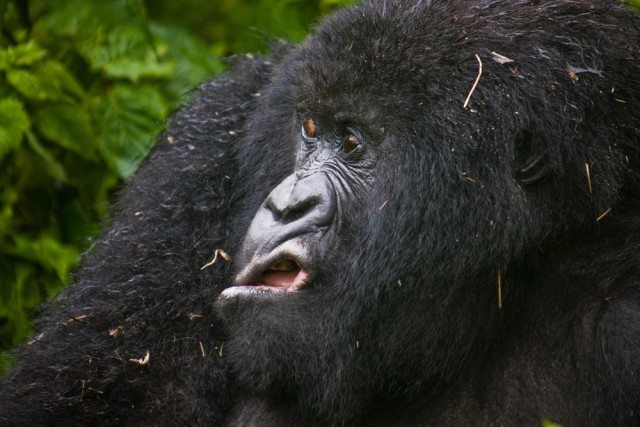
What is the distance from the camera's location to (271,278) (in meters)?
3.78

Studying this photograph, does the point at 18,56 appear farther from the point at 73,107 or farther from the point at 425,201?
the point at 425,201

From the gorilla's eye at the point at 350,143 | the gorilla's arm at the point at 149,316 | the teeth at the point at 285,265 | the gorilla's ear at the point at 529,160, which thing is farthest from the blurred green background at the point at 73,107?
the gorilla's ear at the point at 529,160

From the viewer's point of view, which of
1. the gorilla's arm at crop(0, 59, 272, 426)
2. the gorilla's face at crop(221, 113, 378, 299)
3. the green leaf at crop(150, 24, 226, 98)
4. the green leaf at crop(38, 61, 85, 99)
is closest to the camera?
the gorilla's face at crop(221, 113, 378, 299)

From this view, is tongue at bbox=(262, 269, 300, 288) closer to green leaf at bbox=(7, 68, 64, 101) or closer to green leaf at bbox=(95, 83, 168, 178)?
green leaf at bbox=(95, 83, 168, 178)

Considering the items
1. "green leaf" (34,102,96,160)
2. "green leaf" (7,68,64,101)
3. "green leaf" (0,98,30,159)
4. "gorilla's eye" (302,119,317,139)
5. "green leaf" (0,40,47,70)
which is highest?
"green leaf" (0,40,47,70)

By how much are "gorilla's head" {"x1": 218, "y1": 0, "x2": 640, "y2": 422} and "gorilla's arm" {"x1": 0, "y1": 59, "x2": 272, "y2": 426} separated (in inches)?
14.3

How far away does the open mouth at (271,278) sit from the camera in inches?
145

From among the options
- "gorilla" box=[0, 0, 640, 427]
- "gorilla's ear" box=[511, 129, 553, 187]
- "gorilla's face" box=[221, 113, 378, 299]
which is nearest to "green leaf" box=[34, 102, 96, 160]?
"gorilla" box=[0, 0, 640, 427]

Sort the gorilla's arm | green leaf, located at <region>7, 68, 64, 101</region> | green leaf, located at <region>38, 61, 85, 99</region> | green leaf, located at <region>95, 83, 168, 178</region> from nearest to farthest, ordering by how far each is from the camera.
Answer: the gorilla's arm < green leaf, located at <region>7, 68, 64, 101</region> < green leaf, located at <region>38, 61, 85, 99</region> < green leaf, located at <region>95, 83, 168, 178</region>

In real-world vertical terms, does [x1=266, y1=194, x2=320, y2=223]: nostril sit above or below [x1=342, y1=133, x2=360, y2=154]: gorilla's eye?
below

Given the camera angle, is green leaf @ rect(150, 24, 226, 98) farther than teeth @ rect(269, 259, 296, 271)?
Yes

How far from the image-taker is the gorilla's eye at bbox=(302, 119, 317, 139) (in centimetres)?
405

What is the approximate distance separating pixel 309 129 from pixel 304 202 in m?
0.42

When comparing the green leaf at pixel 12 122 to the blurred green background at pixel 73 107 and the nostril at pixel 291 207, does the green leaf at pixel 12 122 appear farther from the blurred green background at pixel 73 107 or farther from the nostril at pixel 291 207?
the nostril at pixel 291 207
